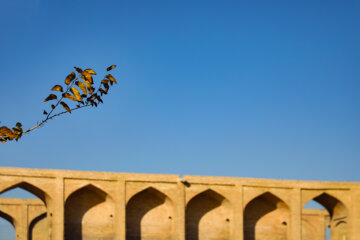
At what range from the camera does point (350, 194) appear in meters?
27.0

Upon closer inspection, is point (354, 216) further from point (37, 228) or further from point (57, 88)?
point (57, 88)

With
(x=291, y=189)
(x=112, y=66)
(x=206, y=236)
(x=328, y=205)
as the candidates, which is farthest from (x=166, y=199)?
(x=112, y=66)

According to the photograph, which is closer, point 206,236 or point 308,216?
point 206,236

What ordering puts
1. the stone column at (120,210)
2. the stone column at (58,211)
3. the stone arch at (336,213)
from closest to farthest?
the stone column at (58,211) → the stone column at (120,210) → the stone arch at (336,213)

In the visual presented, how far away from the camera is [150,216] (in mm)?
26234

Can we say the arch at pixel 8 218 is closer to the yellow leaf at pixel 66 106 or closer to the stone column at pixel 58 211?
the stone column at pixel 58 211

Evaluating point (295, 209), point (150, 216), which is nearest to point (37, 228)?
point (150, 216)

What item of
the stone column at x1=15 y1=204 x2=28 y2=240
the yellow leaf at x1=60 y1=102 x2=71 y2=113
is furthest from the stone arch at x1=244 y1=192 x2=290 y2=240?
the yellow leaf at x1=60 y1=102 x2=71 y2=113

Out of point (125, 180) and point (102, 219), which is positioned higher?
point (125, 180)

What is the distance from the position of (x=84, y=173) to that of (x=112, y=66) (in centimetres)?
2019

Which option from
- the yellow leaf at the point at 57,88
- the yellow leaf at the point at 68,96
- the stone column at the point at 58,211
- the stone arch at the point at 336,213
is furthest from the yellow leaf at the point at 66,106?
the stone arch at the point at 336,213

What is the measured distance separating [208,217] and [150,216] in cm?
273

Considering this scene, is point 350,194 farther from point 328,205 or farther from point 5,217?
point 5,217

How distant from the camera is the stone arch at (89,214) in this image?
979 inches
